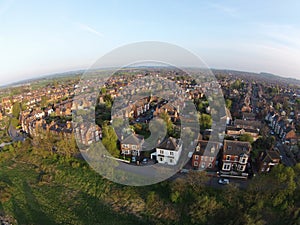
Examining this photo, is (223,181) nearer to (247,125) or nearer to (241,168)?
(241,168)

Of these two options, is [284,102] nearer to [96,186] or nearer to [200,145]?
[200,145]

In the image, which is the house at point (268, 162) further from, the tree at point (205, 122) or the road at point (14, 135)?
the road at point (14, 135)

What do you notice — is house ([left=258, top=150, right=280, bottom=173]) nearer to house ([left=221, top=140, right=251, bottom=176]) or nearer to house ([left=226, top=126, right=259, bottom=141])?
house ([left=221, top=140, right=251, bottom=176])

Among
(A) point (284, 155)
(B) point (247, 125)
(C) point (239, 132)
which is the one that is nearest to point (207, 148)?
(C) point (239, 132)

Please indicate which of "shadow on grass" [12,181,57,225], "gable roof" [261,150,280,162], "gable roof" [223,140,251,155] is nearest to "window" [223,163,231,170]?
"gable roof" [223,140,251,155]

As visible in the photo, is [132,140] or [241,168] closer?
[241,168]

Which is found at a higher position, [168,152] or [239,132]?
[239,132]

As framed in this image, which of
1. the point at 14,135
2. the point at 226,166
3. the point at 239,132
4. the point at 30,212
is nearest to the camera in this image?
the point at 30,212

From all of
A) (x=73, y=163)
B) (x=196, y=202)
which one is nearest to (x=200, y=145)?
(x=196, y=202)
